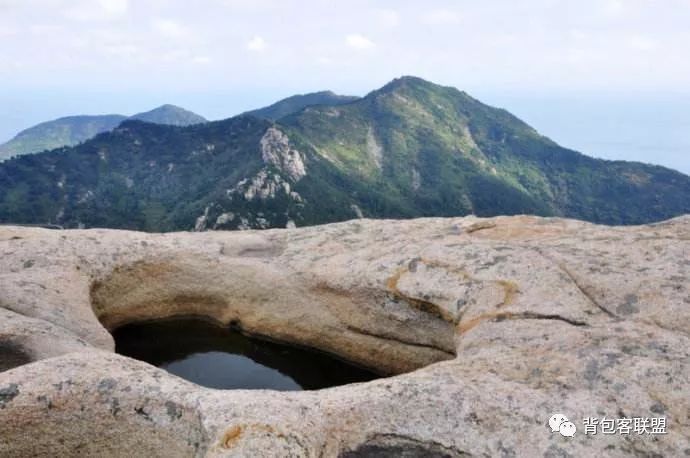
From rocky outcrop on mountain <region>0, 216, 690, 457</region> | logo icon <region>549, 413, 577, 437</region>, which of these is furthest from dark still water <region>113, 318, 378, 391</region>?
logo icon <region>549, 413, 577, 437</region>

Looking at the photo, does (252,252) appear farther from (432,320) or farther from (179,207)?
(179,207)

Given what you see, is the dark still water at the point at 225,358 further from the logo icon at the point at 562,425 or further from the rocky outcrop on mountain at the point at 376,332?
the logo icon at the point at 562,425

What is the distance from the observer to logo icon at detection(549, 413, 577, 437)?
1050cm

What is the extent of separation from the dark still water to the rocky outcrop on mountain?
0.50 m

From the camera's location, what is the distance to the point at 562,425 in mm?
10633

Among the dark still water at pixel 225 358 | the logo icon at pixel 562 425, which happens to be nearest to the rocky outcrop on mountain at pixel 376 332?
the logo icon at pixel 562 425

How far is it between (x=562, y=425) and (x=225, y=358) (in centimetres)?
1275

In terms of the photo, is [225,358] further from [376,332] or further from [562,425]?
[562,425]

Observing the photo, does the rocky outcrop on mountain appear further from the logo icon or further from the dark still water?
the dark still water

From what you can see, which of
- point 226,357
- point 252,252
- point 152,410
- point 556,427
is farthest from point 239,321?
point 556,427

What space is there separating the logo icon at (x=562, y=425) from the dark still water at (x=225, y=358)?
8738 mm

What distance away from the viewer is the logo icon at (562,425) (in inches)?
413

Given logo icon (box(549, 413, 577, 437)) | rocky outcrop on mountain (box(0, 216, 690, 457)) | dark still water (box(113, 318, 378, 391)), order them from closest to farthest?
logo icon (box(549, 413, 577, 437)), rocky outcrop on mountain (box(0, 216, 690, 457)), dark still water (box(113, 318, 378, 391))

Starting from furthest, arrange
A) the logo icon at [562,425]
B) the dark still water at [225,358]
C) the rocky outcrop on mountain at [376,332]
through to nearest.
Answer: the dark still water at [225,358], the rocky outcrop on mountain at [376,332], the logo icon at [562,425]
